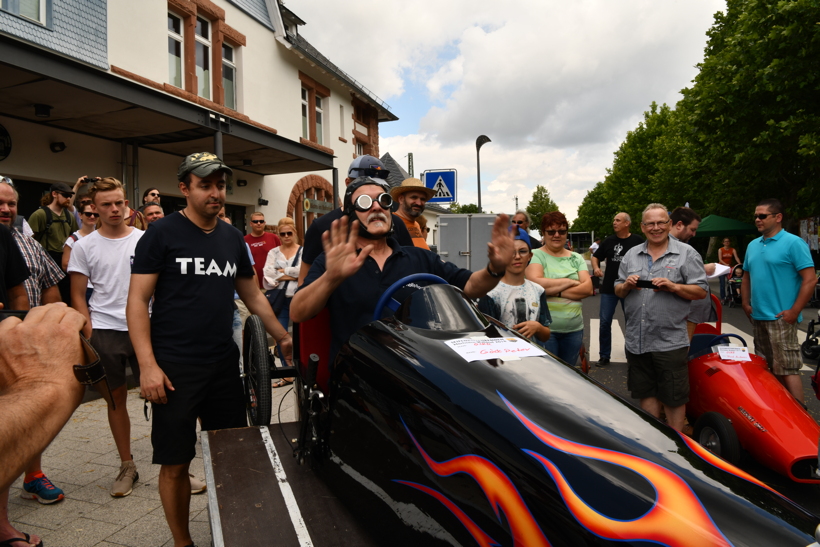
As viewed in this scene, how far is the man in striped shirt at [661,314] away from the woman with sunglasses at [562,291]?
1.26 ft

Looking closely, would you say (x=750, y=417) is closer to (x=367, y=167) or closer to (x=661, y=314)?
(x=661, y=314)

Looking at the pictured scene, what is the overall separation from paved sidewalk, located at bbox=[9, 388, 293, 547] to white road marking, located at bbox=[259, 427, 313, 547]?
0.68 metres

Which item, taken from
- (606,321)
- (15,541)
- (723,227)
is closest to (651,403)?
(606,321)

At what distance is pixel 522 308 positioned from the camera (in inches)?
151

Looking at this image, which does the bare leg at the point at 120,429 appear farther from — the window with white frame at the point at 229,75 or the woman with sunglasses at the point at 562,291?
the window with white frame at the point at 229,75

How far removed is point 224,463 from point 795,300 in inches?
181

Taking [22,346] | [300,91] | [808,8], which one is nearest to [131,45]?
[300,91]

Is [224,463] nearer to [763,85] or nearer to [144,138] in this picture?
[144,138]

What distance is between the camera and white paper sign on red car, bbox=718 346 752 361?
13.1ft

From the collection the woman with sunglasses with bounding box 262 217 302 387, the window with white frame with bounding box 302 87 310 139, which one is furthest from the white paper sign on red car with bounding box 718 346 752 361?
the window with white frame with bounding box 302 87 310 139

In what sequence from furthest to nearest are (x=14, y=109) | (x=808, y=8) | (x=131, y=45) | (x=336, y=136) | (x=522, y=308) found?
(x=336, y=136) < (x=808, y=8) < (x=131, y=45) < (x=14, y=109) < (x=522, y=308)

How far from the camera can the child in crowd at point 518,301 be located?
12.6ft

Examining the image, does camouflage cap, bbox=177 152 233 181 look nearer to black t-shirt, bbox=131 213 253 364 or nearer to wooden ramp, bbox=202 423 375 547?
black t-shirt, bbox=131 213 253 364

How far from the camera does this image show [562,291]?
4422mm
